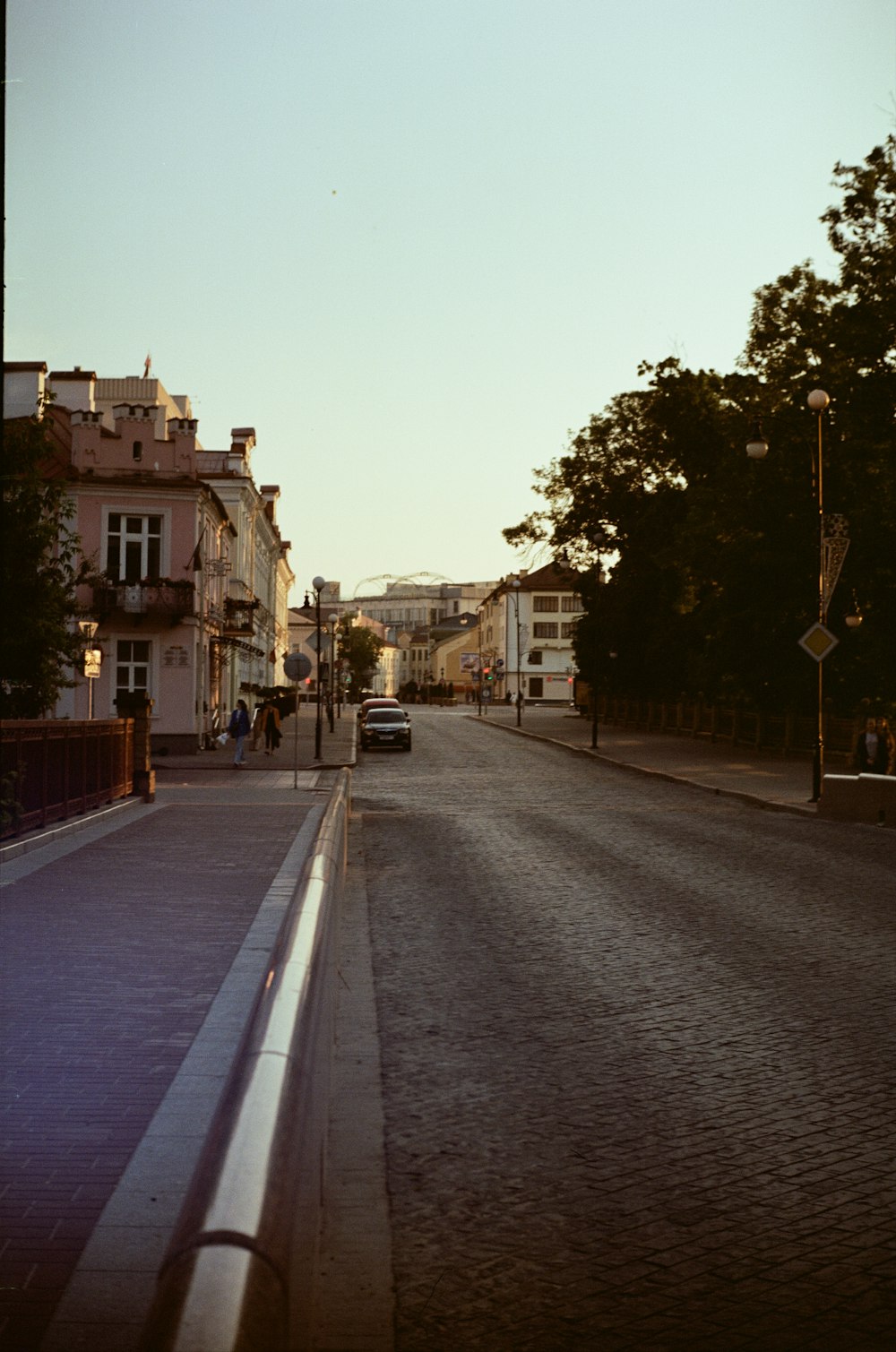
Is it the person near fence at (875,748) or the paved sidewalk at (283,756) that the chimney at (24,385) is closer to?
the paved sidewalk at (283,756)

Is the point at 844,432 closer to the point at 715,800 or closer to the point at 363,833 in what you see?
the point at 715,800

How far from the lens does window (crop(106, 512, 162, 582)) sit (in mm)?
43344

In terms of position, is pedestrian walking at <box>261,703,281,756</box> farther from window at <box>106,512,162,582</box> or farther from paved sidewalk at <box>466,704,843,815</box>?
paved sidewalk at <box>466,704,843,815</box>

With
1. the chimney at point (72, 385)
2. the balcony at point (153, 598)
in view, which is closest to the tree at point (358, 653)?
the chimney at point (72, 385)

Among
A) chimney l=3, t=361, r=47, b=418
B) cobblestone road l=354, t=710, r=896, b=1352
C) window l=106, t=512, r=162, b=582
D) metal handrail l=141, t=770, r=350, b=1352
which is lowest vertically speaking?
cobblestone road l=354, t=710, r=896, b=1352

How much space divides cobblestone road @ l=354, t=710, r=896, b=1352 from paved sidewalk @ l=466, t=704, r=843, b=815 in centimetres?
1263

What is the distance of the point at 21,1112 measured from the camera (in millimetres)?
5660

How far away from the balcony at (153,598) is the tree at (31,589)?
17.7 metres

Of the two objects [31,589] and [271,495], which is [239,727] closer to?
[31,589]

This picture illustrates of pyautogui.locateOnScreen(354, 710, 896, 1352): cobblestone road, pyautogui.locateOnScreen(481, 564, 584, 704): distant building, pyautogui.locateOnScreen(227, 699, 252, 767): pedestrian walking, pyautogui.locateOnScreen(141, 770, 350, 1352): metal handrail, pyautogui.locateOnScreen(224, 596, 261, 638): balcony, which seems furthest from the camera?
pyautogui.locateOnScreen(481, 564, 584, 704): distant building

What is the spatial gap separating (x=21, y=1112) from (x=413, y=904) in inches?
287

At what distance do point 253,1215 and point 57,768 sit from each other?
16.6 meters

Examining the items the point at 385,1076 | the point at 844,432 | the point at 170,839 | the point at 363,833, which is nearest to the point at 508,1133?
the point at 385,1076

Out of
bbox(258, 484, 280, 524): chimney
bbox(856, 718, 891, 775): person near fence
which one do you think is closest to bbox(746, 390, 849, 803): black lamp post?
bbox(856, 718, 891, 775): person near fence
